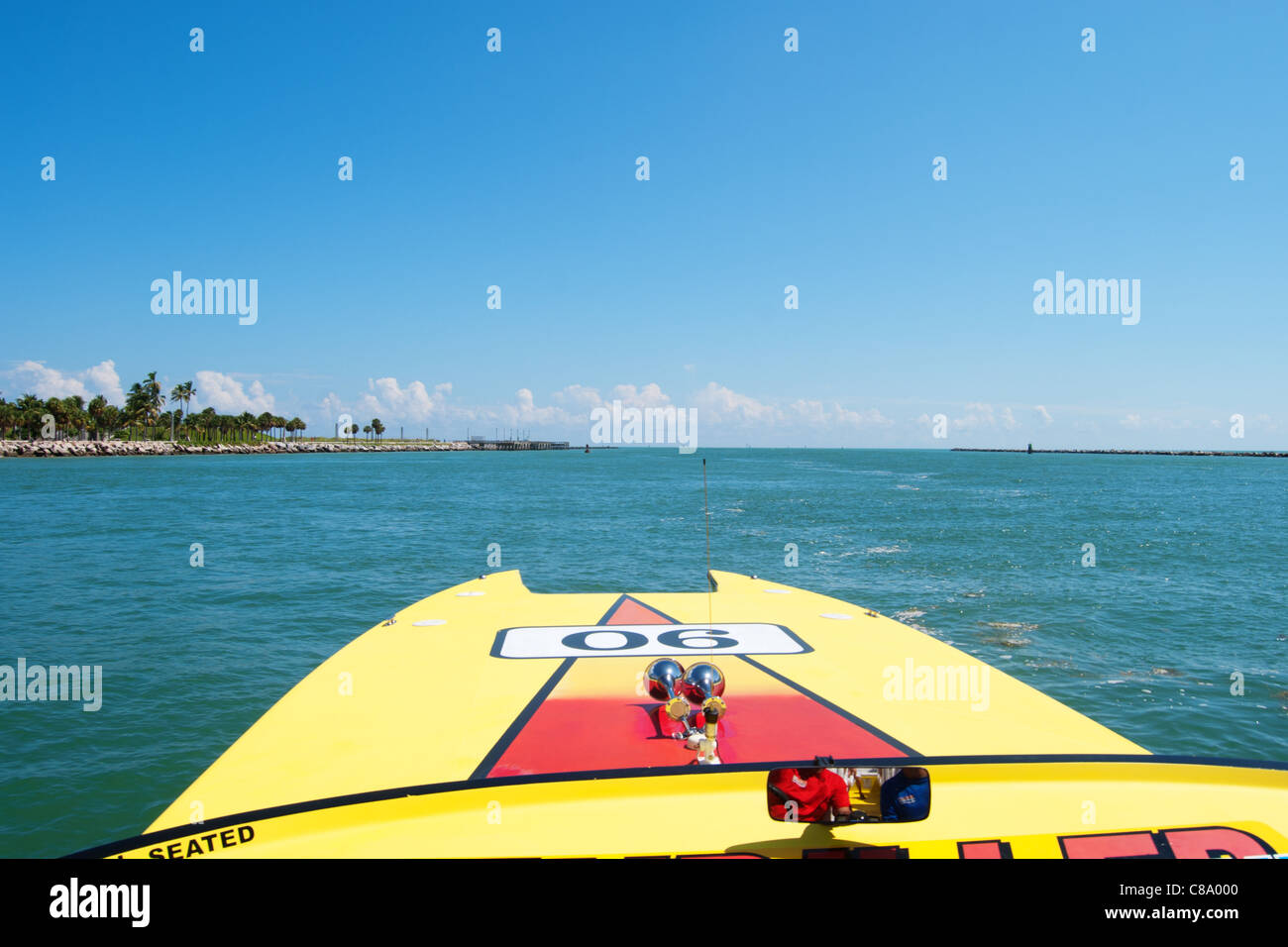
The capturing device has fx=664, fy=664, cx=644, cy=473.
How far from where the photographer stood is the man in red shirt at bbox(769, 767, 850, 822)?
3.12m

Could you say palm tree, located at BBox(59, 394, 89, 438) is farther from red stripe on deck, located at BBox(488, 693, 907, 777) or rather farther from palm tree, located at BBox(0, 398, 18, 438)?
A: red stripe on deck, located at BBox(488, 693, 907, 777)

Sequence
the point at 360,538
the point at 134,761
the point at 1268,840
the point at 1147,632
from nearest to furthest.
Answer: the point at 1268,840 → the point at 134,761 → the point at 1147,632 → the point at 360,538

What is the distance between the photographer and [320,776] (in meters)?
5.18

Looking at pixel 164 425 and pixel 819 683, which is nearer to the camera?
pixel 819 683

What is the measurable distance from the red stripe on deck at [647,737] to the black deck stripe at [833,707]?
0.19 ft

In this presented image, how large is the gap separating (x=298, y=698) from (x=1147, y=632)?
18872 millimetres

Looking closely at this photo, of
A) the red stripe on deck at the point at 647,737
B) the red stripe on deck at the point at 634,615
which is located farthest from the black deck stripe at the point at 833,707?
the red stripe on deck at the point at 634,615

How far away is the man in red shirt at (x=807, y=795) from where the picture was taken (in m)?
3.12

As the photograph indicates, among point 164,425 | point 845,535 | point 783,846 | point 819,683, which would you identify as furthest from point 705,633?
point 164,425

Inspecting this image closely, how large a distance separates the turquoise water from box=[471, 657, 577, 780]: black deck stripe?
16.7 ft

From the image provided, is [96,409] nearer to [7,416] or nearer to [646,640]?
[7,416]

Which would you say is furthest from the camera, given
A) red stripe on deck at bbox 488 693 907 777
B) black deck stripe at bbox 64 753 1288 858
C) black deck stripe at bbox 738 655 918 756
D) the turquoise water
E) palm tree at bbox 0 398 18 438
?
palm tree at bbox 0 398 18 438

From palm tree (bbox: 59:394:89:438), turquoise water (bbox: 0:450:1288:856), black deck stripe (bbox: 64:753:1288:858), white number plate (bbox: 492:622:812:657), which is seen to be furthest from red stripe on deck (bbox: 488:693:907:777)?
palm tree (bbox: 59:394:89:438)
